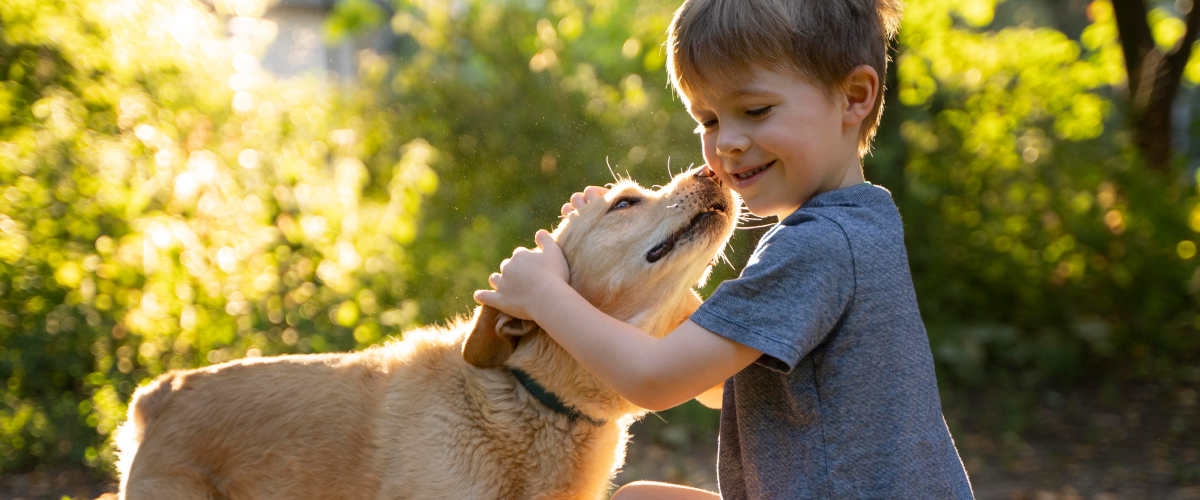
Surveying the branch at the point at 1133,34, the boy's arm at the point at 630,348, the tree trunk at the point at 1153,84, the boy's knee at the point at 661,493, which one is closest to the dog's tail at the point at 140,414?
the boy's arm at the point at 630,348

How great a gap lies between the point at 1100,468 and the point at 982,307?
158 centimetres

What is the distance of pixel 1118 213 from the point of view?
6.07 m

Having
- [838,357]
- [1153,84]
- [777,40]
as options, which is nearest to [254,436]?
[838,357]

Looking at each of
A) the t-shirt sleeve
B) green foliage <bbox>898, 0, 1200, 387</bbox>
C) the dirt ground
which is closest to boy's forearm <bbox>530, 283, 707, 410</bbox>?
the t-shirt sleeve

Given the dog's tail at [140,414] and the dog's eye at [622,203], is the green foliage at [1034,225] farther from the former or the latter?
the dog's tail at [140,414]

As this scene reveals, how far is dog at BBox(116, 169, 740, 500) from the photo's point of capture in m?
2.31

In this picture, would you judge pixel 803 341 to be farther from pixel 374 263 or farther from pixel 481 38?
pixel 481 38

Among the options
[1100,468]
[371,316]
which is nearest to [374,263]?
[371,316]

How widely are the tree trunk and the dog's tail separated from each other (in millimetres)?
6523

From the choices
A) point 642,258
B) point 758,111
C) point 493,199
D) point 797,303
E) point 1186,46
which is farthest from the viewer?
point 1186,46

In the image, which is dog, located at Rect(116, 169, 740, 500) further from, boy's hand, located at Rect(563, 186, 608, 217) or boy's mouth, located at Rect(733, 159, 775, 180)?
boy's mouth, located at Rect(733, 159, 775, 180)

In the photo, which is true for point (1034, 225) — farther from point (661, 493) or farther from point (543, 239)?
point (543, 239)

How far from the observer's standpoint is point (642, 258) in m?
2.32

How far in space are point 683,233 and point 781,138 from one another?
472 millimetres
